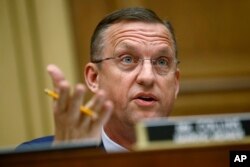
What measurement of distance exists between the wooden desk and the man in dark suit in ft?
1.36

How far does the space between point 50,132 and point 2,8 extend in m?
0.56

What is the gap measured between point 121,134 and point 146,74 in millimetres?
186

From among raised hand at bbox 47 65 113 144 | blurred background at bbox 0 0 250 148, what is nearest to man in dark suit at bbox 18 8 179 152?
raised hand at bbox 47 65 113 144

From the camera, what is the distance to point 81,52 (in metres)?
1.53

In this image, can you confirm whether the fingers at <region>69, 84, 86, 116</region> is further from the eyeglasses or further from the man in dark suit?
the eyeglasses

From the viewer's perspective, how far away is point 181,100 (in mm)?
1551

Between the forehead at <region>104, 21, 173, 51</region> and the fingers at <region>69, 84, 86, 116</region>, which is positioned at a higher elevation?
the forehead at <region>104, 21, 173, 51</region>

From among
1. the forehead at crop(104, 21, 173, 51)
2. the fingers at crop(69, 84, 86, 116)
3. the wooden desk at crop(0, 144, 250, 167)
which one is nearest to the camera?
the wooden desk at crop(0, 144, 250, 167)

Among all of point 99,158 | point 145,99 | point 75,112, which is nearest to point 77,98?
point 75,112

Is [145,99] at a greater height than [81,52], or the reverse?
[81,52]

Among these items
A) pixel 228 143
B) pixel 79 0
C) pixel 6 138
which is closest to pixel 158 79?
pixel 228 143

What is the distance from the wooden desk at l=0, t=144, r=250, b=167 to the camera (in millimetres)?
448

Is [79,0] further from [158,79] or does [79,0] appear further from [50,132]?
[158,79]

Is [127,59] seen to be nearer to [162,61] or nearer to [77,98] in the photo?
[162,61]
